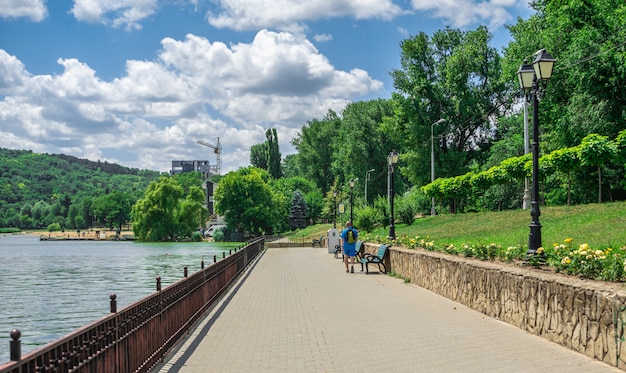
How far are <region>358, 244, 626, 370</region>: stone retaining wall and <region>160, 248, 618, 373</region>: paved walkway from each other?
0.20m

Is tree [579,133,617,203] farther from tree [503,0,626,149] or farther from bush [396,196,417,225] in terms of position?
bush [396,196,417,225]

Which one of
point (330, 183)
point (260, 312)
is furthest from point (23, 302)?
point (330, 183)

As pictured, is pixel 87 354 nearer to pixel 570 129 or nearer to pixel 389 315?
pixel 389 315

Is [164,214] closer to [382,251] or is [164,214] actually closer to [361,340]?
[382,251]

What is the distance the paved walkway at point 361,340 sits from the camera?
24.0ft

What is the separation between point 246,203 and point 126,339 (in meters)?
87.5

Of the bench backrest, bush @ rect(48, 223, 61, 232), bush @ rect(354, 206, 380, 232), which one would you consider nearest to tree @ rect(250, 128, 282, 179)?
bush @ rect(354, 206, 380, 232)

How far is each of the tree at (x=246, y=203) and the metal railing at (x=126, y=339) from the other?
8168 centimetres

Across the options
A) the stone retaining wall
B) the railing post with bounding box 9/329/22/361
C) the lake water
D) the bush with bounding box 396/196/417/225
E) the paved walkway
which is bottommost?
the lake water

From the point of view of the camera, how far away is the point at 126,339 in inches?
247

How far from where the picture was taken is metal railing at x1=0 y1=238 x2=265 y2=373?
4352 mm

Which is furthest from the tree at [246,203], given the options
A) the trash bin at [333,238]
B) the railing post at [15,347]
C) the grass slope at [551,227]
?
the railing post at [15,347]

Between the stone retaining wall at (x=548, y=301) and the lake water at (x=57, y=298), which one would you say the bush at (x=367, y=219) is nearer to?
the lake water at (x=57, y=298)

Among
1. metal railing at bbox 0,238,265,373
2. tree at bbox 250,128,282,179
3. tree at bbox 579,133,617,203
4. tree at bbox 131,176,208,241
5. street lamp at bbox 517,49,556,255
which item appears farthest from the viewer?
tree at bbox 250,128,282,179
